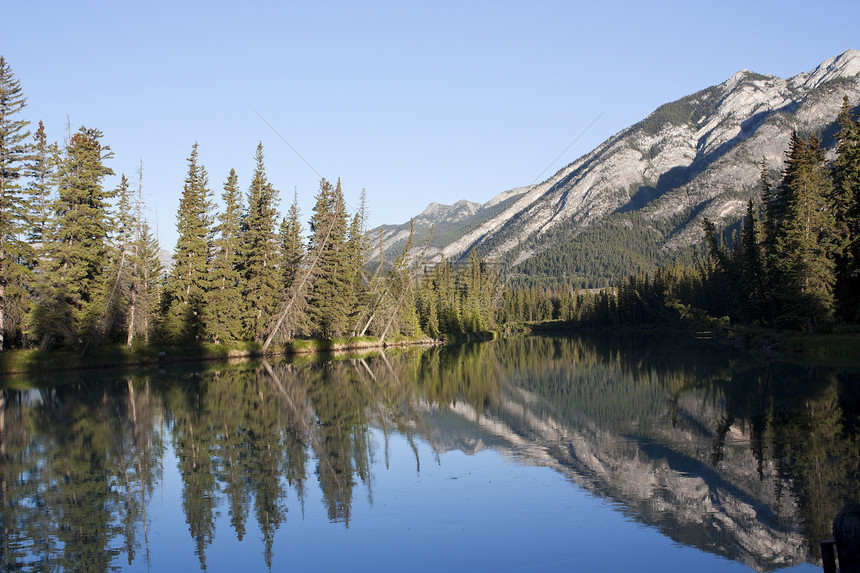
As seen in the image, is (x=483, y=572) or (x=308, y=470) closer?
(x=483, y=572)

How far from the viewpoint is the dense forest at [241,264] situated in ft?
159

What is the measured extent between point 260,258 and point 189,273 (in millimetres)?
7914

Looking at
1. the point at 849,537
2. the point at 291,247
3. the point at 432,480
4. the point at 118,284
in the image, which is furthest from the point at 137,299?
the point at 849,537

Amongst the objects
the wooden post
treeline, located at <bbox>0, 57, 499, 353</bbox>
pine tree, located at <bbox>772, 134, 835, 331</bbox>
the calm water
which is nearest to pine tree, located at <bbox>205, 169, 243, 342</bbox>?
treeline, located at <bbox>0, 57, 499, 353</bbox>

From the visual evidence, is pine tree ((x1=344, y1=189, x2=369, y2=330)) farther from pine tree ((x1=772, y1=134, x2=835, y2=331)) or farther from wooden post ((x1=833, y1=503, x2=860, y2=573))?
wooden post ((x1=833, y1=503, x2=860, y2=573))

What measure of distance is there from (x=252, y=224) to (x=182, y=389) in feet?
116

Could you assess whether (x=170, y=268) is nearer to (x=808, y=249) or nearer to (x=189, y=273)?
(x=189, y=273)

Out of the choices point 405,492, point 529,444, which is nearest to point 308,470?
point 405,492

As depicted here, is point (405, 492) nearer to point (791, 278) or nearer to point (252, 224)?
point (791, 278)

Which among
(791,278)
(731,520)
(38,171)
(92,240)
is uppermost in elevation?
(38,171)

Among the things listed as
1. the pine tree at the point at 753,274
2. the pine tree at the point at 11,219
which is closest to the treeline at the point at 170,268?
the pine tree at the point at 11,219

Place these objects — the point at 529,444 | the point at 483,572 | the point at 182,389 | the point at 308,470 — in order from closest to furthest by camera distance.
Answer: the point at 483,572, the point at 308,470, the point at 529,444, the point at 182,389

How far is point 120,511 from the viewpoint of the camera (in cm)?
1334

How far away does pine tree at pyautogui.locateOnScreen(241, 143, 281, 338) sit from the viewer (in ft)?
213
